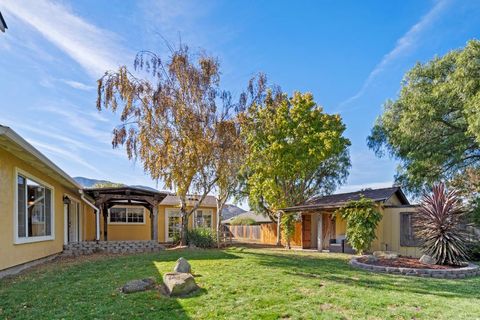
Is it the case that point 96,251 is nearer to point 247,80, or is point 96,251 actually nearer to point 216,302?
point 247,80

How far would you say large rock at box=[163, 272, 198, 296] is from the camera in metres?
5.87

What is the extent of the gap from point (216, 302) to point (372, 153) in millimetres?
18402

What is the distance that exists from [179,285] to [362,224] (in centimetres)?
966

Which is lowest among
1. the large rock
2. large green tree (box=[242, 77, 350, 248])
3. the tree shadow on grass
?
the tree shadow on grass

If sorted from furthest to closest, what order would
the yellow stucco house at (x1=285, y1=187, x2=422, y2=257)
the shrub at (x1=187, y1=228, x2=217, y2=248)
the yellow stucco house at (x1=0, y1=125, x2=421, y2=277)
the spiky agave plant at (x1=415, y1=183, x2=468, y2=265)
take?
the shrub at (x1=187, y1=228, x2=217, y2=248) < the yellow stucco house at (x1=285, y1=187, x2=422, y2=257) < the spiky agave plant at (x1=415, y1=183, x2=468, y2=265) < the yellow stucco house at (x1=0, y1=125, x2=421, y2=277)

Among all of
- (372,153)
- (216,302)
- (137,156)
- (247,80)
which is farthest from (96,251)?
(372,153)

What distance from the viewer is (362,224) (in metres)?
13.7

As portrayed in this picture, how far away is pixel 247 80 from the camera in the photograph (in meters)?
15.0

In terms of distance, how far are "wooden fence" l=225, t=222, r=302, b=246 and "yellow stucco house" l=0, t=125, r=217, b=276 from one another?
8493mm

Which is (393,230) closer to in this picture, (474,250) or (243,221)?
(474,250)

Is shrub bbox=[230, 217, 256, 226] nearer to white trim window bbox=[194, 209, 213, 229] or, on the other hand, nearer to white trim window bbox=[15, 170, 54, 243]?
white trim window bbox=[194, 209, 213, 229]

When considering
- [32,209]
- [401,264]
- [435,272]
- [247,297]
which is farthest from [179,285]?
[401,264]

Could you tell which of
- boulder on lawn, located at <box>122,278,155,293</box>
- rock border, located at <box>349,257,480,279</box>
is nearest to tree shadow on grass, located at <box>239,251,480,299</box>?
rock border, located at <box>349,257,480,279</box>

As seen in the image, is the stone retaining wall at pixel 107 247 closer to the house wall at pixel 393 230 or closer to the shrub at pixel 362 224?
the shrub at pixel 362 224
